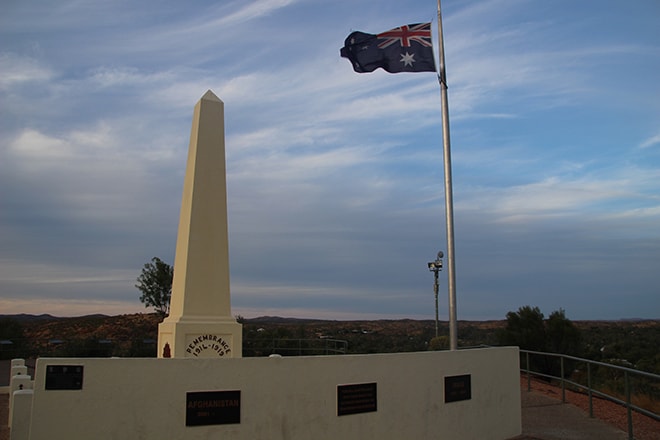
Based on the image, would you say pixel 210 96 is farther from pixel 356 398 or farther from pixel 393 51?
pixel 356 398

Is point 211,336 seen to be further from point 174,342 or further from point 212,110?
point 212,110

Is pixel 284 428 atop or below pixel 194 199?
below

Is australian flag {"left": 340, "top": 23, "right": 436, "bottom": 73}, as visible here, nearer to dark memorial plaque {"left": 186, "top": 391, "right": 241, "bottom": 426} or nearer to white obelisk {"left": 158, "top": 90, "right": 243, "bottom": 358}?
white obelisk {"left": 158, "top": 90, "right": 243, "bottom": 358}

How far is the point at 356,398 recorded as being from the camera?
27.7ft

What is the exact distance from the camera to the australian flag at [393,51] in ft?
44.2

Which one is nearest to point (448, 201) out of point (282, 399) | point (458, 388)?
point (458, 388)

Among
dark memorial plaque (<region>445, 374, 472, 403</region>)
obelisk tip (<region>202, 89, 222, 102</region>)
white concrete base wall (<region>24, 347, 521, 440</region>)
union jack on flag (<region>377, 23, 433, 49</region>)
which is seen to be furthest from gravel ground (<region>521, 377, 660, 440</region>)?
obelisk tip (<region>202, 89, 222, 102</region>)

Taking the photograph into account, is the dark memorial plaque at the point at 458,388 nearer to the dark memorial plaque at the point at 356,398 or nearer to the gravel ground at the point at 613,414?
the dark memorial plaque at the point at 356,398

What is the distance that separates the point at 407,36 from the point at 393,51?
20.3 inches

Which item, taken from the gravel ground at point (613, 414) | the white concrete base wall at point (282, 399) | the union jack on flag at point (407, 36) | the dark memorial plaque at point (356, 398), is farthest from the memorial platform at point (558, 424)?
the union jack on flag at point (407, 36)

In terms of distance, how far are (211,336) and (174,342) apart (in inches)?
27.7

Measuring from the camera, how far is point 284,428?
7.84 m

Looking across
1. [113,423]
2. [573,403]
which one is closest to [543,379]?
[573,403]

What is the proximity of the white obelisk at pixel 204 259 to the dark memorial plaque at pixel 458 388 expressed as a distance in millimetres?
4033
